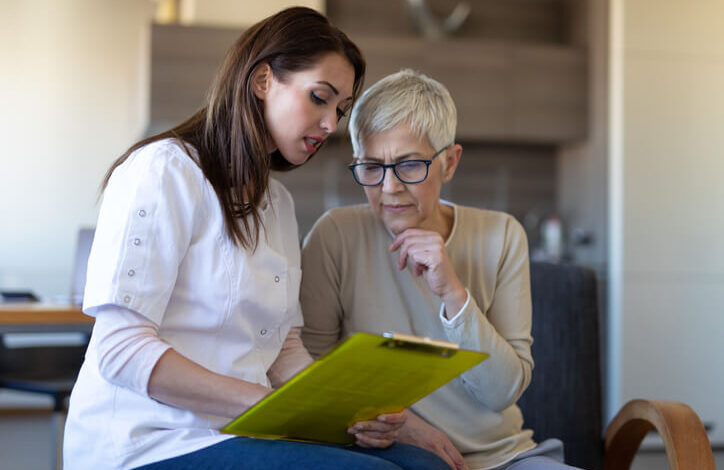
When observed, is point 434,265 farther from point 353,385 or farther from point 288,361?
point 353,385

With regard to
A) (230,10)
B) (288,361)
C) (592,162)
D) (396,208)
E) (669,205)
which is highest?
(230,10)

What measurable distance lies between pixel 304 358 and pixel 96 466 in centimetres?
43

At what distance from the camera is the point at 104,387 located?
1.16 meters

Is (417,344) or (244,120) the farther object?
(244,120)

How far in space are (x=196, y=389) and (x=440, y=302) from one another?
0.66 metres

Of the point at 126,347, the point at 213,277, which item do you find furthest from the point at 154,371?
the point at 213,277

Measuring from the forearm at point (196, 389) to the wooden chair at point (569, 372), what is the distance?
0.92 metres

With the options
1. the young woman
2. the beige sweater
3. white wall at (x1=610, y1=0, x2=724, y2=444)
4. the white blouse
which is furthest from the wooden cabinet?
the white blouse

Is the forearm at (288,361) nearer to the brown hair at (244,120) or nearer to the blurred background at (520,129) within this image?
the brown hair at (244,120)

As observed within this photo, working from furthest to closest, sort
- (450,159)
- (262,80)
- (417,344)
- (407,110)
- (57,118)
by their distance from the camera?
(57,118), (450,159), (407,110), (262,80), (417,344)

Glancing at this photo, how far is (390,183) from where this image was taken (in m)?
1.56

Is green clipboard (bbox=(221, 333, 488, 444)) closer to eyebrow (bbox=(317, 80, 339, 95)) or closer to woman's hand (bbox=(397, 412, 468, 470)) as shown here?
woman's hand (bbox=(397, 412, 468, 470))

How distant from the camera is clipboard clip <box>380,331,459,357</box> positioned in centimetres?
101

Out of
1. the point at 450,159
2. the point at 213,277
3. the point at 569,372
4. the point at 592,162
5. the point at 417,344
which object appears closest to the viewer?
the point at 417,344
